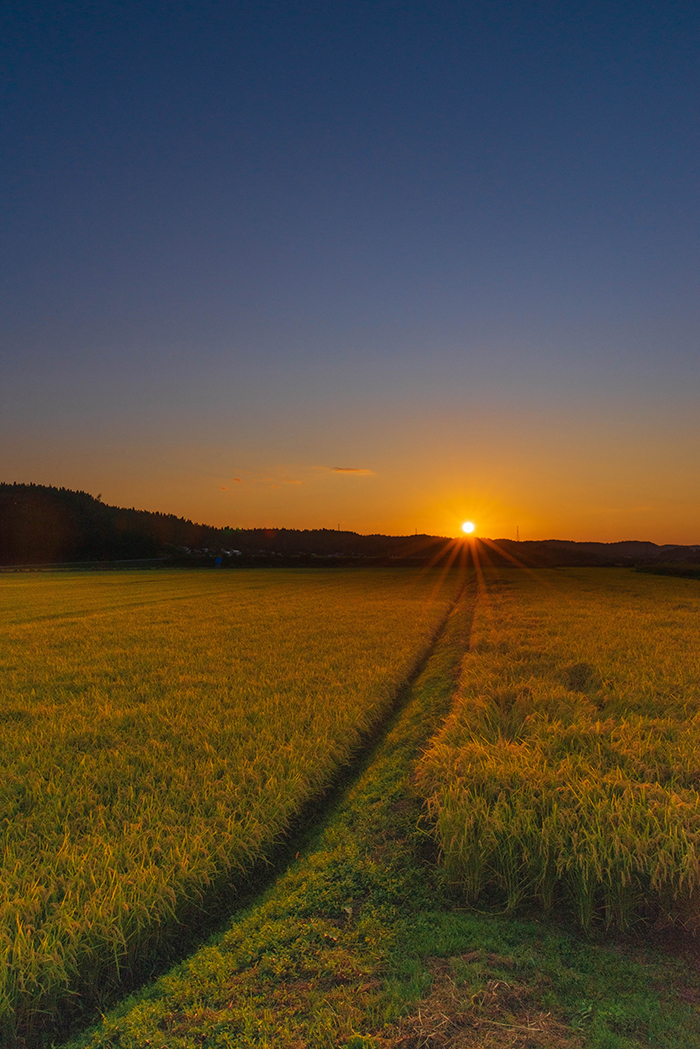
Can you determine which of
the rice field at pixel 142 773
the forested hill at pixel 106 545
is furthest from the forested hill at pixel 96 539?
the rice field at pixel 142 773

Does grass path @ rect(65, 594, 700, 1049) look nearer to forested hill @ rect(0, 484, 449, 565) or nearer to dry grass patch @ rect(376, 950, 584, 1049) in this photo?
dry grass patch @ rect(376, 950, 584, 1049)

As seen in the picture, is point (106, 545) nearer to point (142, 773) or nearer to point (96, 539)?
point (96, 539)

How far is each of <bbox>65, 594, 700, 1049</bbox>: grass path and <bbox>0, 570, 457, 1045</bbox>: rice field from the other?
17.1 inches

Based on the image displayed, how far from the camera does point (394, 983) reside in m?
3.12

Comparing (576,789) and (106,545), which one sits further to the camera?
(106,545)

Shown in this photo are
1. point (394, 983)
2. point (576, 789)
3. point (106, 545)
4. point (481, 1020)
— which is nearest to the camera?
point (481, 1020)

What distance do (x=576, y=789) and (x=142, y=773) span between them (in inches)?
170

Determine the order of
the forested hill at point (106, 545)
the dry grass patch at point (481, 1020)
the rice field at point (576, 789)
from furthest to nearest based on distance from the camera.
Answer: the forested hill at point (106, 545) < the rice field at point (576, 789) < the dry grass patch at point (481, 1020)

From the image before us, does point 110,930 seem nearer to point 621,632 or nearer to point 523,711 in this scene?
point 523,711

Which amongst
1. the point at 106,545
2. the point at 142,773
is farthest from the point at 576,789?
the point at 106,545

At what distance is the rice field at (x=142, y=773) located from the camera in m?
3.45

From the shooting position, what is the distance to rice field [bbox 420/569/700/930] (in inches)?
152

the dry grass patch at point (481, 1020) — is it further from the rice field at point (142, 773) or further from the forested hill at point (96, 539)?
the forested hill at point (96, 539)

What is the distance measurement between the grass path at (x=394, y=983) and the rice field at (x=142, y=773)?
0.43m
